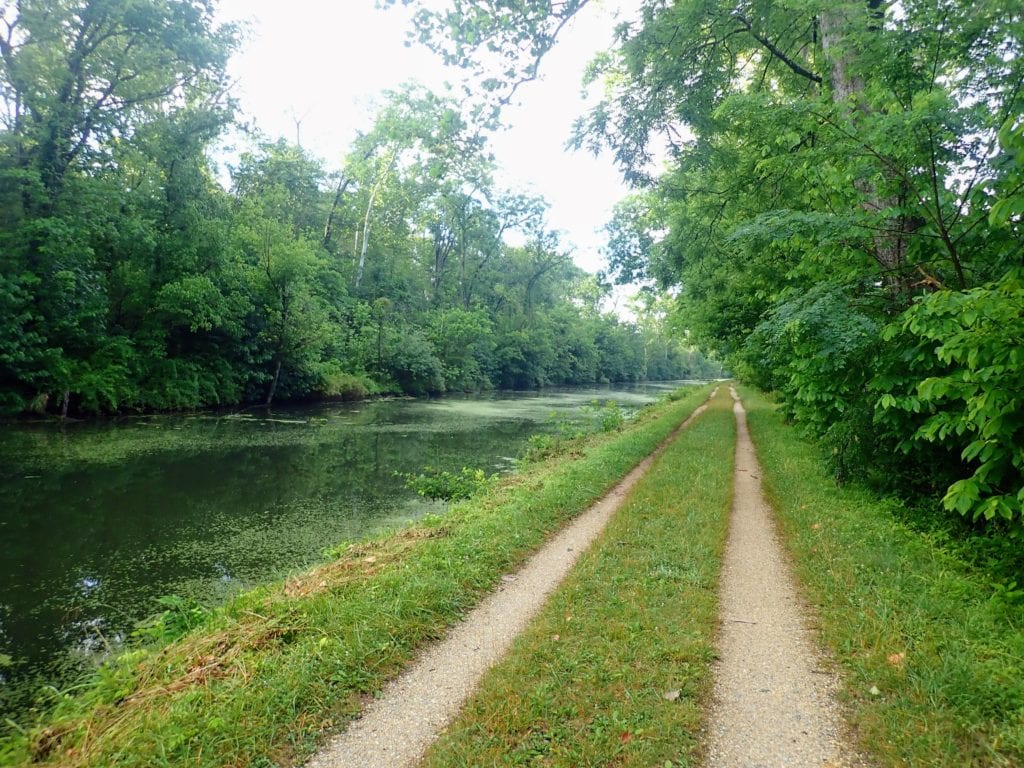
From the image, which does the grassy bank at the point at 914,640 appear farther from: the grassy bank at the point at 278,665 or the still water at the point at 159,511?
the still water at the point at 159,511

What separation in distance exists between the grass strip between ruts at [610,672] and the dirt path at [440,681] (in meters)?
0.15

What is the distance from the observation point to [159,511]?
9.36m

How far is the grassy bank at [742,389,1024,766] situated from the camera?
3.00 metres

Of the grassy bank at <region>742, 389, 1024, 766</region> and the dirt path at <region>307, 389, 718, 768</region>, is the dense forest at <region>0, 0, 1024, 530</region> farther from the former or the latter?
the dirt path at <region>307, 389, 718, 768</region>

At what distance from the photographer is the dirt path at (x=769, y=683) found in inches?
119

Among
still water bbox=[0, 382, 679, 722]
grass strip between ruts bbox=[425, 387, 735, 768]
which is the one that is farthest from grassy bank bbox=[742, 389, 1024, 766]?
still water bbox=[0, 382, 679, 722]

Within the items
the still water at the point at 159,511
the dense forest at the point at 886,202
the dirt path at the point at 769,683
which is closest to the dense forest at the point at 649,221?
the dense forest at the point at 886,202

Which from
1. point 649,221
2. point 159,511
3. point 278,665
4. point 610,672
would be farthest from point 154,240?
point 610,672

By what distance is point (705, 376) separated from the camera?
14188 cm

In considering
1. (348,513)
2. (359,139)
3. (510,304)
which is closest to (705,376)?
(510,304)

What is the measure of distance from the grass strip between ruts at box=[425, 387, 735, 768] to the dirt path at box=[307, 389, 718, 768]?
148mm

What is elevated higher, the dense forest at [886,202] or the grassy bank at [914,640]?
the dense forest at [886,202]

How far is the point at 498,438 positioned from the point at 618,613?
607 inches

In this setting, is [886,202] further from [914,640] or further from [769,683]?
[769,683]
